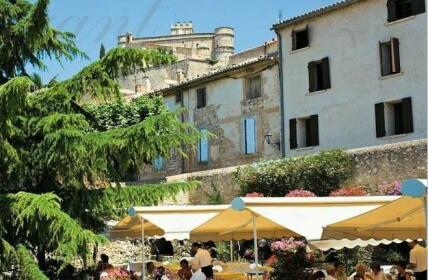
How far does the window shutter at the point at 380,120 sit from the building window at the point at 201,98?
9943 mm

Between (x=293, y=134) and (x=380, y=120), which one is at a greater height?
(x=380, y=120)

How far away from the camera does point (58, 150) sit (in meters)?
11.3

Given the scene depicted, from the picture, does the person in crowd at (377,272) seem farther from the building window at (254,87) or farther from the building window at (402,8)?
the building window at (254,87)

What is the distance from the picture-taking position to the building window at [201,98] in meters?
32.7

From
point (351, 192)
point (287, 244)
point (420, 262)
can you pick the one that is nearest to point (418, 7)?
point (351, 192)

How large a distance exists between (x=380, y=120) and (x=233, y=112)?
331 inches

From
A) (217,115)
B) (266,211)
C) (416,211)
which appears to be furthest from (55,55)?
(217,115)

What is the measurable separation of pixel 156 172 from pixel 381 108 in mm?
13874

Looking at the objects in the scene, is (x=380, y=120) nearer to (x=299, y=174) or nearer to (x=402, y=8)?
(x=299, y=174)

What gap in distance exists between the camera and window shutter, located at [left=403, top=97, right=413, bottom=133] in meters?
23.6

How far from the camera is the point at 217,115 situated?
106 feet

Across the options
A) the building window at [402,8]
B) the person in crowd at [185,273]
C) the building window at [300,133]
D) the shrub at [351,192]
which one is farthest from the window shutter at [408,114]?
the person in crowd at [185,273]

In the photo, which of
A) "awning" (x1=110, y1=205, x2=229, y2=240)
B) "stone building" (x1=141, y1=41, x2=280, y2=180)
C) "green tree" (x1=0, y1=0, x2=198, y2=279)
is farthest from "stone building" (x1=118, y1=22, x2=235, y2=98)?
"green tree" (x1=0, y1=0, x2=198, y2=279)

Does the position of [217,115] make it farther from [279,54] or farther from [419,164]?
[419,164]
